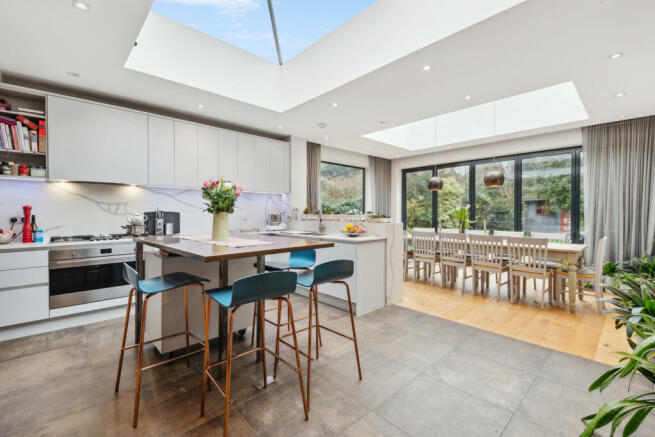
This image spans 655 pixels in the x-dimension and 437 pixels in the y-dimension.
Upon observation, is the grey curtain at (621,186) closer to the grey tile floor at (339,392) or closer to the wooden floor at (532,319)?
the wooden floor at (532,319)

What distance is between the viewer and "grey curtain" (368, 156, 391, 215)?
24.0 ft

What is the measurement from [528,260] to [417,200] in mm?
3912

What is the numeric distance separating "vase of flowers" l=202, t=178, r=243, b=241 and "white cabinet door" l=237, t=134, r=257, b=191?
8.14 ft

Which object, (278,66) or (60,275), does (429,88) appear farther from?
(60,275)

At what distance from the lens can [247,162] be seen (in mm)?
4676

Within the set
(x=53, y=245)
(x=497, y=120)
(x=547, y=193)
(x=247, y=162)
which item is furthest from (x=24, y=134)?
(x=547, y=193)

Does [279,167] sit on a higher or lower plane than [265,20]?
lower

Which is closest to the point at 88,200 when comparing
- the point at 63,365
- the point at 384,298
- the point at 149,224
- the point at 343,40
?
the point at 149,224

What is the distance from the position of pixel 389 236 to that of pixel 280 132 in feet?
9.40

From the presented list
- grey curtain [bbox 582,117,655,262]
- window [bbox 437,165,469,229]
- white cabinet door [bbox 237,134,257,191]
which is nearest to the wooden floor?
grey curtain [bbox 582,117,655,262]

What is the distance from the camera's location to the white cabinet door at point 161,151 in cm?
369

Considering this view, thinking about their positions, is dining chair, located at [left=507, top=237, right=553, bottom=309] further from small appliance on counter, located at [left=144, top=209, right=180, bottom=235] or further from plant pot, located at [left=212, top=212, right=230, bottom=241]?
small appliance on counter, located at [left=144, top=209, right=180, bottom=235]

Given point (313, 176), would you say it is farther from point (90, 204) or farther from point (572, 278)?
point (572, 278)

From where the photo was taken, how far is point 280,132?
5195mm
